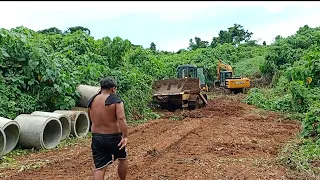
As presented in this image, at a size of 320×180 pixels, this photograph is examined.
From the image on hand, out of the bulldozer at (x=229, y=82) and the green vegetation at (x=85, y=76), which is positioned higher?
the green vegetation at (x=85, y=76)

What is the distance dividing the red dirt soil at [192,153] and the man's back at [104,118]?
143 centimetres

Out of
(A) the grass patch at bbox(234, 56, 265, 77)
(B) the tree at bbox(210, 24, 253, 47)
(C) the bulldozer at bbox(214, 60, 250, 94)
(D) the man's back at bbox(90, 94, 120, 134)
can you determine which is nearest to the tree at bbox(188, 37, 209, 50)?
(B) the tree at bbox(210, 24, 253, 47)

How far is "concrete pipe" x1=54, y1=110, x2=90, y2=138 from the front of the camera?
11.0m

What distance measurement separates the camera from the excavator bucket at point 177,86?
703 inches

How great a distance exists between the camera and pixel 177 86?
18.4m

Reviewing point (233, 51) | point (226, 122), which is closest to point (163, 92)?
point (226, 122)

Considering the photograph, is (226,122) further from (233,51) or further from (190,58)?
(233,51)

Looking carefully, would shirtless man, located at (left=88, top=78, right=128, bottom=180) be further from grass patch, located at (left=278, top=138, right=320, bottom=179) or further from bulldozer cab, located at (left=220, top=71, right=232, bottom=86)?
bulldozer cab, located at (left=220, top=71, right=232, bottom=86)

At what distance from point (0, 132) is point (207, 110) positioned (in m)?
9.85

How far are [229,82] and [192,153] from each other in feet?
63.4

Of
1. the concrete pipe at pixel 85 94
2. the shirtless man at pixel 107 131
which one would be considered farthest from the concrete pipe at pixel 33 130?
the shirtless man at pixel 107 131

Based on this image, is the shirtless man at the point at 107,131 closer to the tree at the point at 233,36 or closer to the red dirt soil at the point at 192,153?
the red dirt soil at the point at 192,153

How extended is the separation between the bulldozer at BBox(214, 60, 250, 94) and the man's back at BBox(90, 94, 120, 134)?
22423 millimetres

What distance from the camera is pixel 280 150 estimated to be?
8805 millimetres
